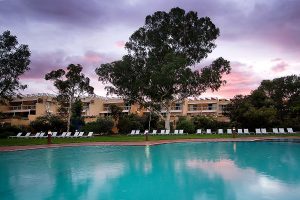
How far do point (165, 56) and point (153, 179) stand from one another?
23.3 m

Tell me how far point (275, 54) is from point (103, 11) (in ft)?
45.4

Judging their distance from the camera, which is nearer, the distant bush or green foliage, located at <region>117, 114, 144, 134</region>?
the distant bush

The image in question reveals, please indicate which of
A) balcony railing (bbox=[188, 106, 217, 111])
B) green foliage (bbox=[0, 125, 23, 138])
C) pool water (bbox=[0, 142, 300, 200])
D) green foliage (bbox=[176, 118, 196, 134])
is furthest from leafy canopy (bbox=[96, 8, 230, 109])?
balcony railing (bbox=[188, 106, 217, 111])

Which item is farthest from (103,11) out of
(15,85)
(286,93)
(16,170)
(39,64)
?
(286,93)

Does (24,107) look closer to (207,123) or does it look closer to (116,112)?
(116,112)

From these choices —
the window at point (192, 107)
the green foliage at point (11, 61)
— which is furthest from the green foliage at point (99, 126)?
the window at point (192, 107)

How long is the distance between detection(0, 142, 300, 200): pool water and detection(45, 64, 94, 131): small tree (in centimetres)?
2375

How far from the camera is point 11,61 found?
32.1 meters

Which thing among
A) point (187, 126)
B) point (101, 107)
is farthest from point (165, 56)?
point (101, 107)

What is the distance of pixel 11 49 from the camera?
1262 inches

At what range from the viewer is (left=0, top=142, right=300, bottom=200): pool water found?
881cm

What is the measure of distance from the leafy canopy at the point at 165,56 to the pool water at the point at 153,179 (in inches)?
759

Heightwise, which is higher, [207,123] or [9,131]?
[207,123]

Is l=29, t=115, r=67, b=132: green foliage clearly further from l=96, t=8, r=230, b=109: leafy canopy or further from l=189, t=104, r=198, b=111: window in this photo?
l=189, t=104, r=198, b=111: window
